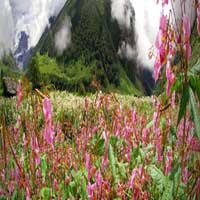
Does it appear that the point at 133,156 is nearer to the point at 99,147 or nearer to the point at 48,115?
the point at 99,147

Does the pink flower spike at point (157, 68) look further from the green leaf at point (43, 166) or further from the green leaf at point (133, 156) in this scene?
the green leaf at point (43, 166)

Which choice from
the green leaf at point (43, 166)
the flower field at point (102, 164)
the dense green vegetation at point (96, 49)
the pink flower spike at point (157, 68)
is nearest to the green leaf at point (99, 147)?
the flower field at point (102, 164)

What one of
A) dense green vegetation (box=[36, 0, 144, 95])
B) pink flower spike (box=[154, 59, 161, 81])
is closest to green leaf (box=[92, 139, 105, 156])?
pink flower spike (box=[154, 59, 161, 81])

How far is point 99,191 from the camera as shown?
7.66 ft

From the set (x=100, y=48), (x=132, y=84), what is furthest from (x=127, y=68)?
(x=100, y=48)

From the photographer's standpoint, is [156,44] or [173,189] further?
[173,189]

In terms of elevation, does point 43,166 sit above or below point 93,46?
below

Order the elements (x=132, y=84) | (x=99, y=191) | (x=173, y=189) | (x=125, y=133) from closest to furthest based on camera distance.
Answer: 1. (x=173, y=189)
2. (x=99, y=191)
3. (x=125, y=133)
4. (x=132, y=84)

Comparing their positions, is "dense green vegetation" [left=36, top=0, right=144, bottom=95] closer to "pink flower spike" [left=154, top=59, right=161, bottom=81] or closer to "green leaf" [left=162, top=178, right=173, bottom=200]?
"green leaf" [left=162, top=178, right=173, bottom=200]

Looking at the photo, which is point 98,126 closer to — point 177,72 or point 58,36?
point 177,72

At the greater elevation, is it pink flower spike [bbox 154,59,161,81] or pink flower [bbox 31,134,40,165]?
pink flower spike [bbox 154,59,161,81]

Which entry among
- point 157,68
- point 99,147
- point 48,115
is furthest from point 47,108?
point 157,68

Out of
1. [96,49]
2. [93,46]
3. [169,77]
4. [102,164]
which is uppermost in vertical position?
[93,46]

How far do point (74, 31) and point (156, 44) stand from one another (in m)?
185
